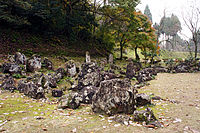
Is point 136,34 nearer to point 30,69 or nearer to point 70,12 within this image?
point 70,12

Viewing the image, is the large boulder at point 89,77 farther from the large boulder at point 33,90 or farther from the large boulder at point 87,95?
the large boulder at point 33,90

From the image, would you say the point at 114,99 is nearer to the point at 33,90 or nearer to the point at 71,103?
the point at 71,103

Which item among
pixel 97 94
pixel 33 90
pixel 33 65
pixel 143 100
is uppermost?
pixel 33 65

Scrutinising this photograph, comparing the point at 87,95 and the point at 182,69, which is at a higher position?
the point at 182,69

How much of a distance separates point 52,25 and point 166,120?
65.5 feet

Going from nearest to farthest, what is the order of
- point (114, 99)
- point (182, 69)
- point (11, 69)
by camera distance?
1. point (114, 99)
2. point (11, 69)
3. point (182, 69)

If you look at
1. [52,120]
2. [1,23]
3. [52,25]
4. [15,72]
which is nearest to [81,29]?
[52,25]

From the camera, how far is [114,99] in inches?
138

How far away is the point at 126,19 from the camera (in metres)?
19.0

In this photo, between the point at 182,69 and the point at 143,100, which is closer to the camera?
the point at 143,100

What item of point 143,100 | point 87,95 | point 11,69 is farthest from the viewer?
point 11,69

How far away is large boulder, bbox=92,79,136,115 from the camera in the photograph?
3.48 meters

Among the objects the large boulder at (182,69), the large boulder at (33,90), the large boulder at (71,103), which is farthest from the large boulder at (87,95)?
the large boulder at (182,69)

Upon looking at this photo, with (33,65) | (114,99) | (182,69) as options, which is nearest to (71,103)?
(114,99)
